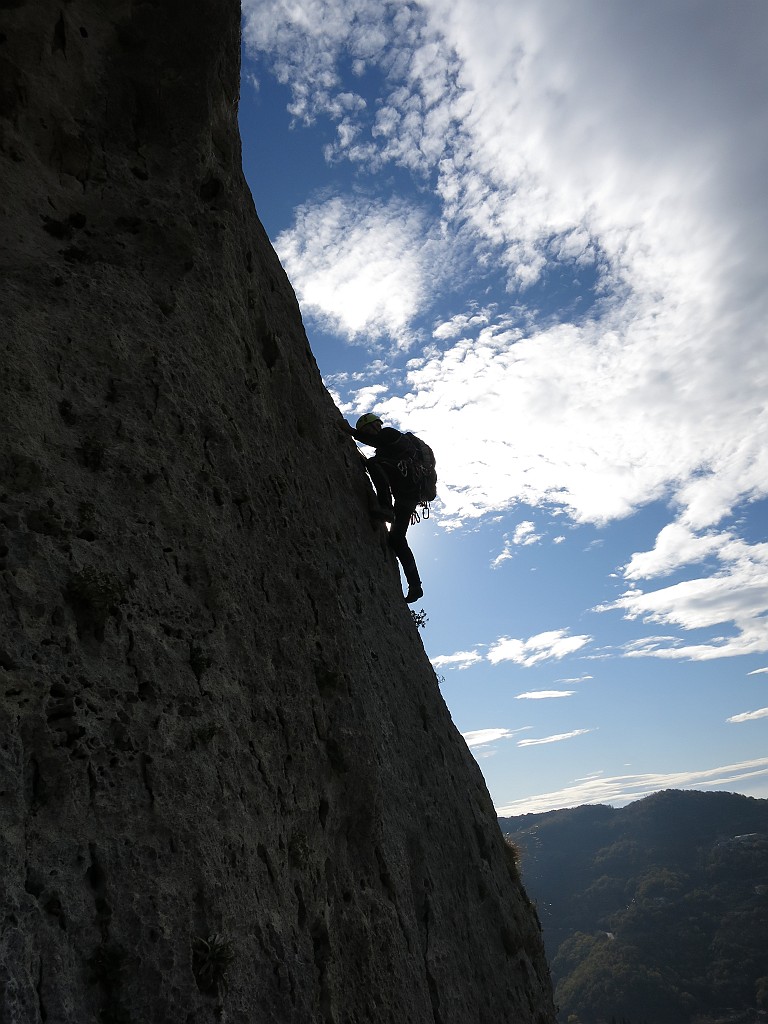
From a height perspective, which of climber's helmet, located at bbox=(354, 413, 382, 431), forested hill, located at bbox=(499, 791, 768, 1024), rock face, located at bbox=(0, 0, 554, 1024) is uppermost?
climber's helmet, located at bbox=(354, 413, 382, 431)

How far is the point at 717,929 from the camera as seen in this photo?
124 meters

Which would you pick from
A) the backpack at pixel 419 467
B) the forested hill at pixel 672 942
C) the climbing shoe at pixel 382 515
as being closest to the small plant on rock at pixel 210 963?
the climbing shoe at pixel 382 515

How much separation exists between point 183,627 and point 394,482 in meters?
7.16

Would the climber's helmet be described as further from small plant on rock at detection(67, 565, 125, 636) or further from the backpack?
small plant on rock at detection(67, 565, 125, 636)

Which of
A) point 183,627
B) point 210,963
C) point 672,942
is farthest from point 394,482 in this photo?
point 672,942

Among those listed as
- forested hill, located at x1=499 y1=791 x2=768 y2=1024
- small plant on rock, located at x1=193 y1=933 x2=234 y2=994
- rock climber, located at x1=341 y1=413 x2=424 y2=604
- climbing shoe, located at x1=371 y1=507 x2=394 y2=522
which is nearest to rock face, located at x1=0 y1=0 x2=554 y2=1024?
small plant on rock, located at x1=193 y1=933 x2=234 y2=994

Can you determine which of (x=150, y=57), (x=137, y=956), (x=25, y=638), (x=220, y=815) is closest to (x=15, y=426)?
(x=25, y=638)

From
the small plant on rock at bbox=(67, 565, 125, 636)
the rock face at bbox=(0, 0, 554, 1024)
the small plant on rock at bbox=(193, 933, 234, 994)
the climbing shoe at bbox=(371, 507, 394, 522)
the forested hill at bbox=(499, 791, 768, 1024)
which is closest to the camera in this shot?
the rock face at bbox=(0, 0, 554, 1024)

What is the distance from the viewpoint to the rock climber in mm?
12438

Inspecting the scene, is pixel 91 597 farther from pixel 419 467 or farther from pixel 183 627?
pixel 419 467

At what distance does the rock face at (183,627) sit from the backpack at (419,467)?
1937 mm

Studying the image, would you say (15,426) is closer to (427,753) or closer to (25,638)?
(25,638)

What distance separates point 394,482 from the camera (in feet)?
41.4

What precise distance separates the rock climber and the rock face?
1561mm
